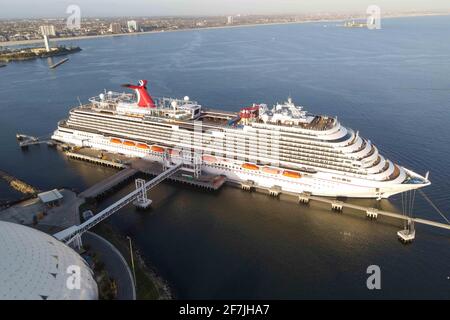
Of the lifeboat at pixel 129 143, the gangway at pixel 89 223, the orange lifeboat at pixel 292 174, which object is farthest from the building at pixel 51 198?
the orange lifeboat at pixel 292 174

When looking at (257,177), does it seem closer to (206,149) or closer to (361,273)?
(206,149)

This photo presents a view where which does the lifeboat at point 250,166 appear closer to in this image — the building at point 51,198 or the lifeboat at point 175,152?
the lifeboat at point 175,152

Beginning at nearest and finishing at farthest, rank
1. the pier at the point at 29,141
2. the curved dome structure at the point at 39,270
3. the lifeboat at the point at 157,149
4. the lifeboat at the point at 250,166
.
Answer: the curved dome structure at the point at 39,270 < the lifeboat at the point at 250,166 < the lifeboat at the point at 157,149 < the pier at the point at 29,141

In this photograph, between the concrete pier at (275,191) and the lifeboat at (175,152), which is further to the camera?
the lifeboat at (175,152)

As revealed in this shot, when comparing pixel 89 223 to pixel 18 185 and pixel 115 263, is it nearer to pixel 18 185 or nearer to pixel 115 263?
pixel 115 263

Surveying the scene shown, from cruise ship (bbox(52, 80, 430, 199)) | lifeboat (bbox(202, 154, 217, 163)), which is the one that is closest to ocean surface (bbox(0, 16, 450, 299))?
cruise ship (bbox(52, 80, 430, 199))

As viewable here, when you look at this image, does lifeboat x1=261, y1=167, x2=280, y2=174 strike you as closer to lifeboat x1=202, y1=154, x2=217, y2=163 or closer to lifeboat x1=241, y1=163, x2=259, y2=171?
lifeboat x1=241, y1=163, x2=259, y2=171
